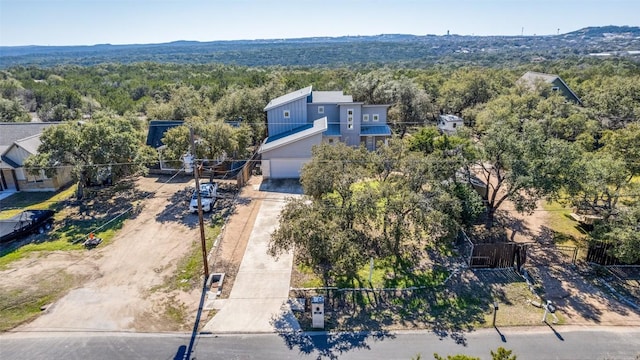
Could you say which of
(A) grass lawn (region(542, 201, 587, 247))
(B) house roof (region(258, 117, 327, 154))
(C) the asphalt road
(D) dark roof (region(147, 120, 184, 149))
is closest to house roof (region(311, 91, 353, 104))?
(B) house roof (region(258, 117, 327, 154))

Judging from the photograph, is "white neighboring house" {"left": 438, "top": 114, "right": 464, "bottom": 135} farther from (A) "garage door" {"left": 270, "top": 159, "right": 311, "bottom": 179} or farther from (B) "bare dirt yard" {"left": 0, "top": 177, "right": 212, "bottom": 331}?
(B) "bare dirt yard" {"left": 0, "top": 177, "right": 212, "bottom": 331}

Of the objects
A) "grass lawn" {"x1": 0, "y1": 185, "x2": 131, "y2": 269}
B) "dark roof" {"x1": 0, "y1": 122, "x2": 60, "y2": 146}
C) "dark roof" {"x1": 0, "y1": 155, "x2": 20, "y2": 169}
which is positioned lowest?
"grass lawn" {"x1": 0, "y1": 185, "x2": 131, "y2": 269}

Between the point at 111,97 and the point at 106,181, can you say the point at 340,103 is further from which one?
the point at 111,97

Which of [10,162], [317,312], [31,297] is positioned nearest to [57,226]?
[31,297]

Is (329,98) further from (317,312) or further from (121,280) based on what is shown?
(317,312)

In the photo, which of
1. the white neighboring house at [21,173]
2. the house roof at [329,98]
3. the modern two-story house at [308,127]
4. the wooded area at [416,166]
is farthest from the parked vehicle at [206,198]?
the house roof at [329,98]

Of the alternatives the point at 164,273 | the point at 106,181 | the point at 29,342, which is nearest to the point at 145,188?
the point at 106,181

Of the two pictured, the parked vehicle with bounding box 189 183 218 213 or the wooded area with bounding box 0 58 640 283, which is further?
the parked vehicle with bounding box 189 183 218 213
